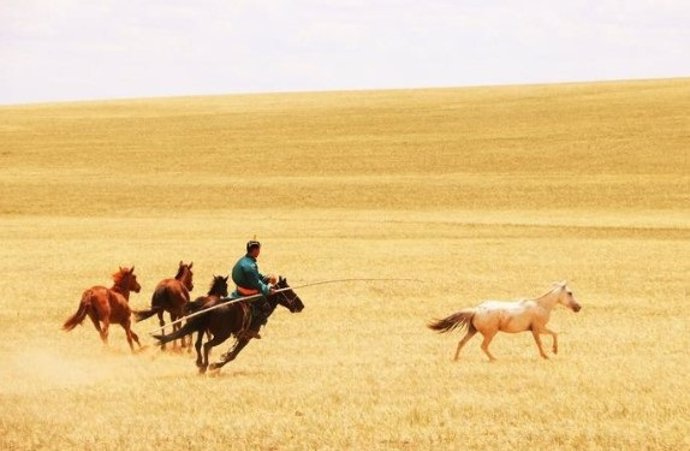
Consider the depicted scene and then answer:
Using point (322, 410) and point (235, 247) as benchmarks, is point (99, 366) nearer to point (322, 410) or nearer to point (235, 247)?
point (322, 410)

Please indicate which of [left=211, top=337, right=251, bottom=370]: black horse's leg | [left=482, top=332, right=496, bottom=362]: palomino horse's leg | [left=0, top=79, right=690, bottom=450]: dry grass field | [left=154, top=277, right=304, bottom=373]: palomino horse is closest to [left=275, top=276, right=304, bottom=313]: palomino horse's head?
[left=154, top=277, right=304, bottom=373]: palomino horse

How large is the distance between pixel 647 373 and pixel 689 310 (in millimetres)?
8318

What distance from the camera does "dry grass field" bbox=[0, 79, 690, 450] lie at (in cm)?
1243

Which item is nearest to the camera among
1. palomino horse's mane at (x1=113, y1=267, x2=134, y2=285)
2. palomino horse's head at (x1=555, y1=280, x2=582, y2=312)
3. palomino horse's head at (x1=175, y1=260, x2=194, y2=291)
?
palomino horse's head at (x1=555, y1=280, x2=582, y2=312)

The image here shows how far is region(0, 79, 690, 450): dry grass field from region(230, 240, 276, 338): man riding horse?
2.47 ft

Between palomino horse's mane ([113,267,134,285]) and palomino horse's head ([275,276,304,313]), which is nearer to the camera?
palomino horse's head ([275,276,304,313])

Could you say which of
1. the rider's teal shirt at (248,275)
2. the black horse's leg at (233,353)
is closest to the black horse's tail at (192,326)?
the black horse's leg at (233,353)

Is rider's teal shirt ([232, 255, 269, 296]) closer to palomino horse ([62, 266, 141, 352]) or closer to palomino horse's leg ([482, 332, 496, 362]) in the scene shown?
palomino horse's leg ([482, 332, 496, 362])

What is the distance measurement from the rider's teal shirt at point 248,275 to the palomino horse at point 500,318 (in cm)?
236

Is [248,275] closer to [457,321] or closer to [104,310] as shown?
[457,321]

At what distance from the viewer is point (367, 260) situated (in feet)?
109

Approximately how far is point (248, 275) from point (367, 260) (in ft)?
58.9

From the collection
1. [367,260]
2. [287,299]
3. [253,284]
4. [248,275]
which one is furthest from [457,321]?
[367,260]

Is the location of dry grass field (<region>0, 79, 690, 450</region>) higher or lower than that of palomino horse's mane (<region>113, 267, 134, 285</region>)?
lower
